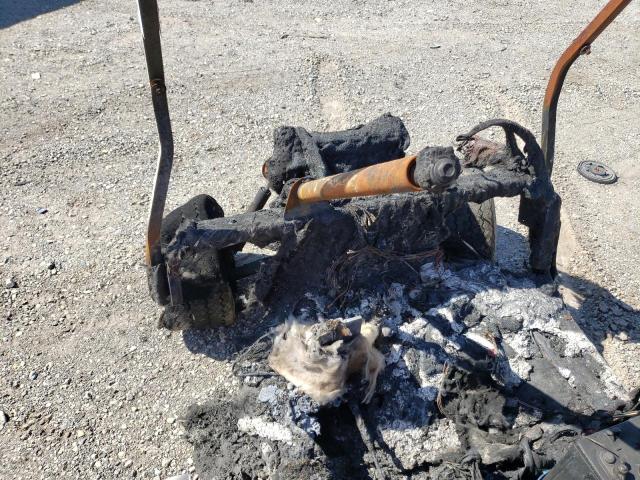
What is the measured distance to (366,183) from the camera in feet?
10.8

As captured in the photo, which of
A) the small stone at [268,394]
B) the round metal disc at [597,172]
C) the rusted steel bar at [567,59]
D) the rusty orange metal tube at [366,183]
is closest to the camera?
the rusty orange metal tube at [366,183]

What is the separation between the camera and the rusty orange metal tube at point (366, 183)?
3020 millimetres

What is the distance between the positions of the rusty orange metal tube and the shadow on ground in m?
8.33

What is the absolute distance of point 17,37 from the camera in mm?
9430

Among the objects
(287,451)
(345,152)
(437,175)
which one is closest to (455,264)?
(345,152)

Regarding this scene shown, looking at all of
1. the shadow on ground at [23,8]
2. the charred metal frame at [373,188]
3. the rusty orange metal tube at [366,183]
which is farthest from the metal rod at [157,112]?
the shadow on ground at [23,8]

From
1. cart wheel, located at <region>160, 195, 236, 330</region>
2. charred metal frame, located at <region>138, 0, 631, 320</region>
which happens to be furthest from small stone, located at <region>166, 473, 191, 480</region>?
charred metal frame, located at <region>138, 0, 631, 320</region>

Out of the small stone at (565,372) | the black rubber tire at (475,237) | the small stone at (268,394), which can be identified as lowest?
the small stone at (565,372)

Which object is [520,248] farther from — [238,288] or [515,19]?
[515,19]

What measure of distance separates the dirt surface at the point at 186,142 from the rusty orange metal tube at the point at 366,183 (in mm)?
2049

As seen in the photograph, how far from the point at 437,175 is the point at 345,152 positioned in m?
2.27

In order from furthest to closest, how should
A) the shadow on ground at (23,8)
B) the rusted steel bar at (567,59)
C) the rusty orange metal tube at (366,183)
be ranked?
the shadow on ground at (23,8) < the rusted steel bar at (567,59) < the rusty orange metal tube at (366,183)

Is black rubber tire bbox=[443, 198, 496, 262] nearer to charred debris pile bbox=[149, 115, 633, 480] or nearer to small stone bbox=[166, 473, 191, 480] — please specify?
charred debris pile bbox=[149, 115, 633, 480]

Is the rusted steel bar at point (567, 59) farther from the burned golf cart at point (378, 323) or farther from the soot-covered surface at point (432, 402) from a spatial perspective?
the soot-covered surface at point (432, 402)
